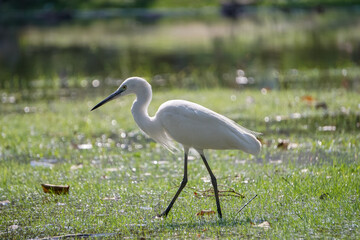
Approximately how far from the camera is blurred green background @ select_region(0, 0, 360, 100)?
15.8 meters

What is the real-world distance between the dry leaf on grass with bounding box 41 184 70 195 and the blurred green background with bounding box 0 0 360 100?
7752 millimetres

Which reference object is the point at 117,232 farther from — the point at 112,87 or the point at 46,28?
the point at 46,28

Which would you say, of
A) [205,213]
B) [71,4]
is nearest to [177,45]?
[205,213]

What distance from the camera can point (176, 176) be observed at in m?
7.08

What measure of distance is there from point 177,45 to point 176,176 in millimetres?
20375

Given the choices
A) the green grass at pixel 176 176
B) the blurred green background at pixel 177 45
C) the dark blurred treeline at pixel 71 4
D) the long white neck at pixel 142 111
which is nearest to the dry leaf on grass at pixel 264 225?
the green grass at pixel 176 176

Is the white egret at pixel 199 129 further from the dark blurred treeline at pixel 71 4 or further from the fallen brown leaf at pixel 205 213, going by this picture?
the dark blurred treeline at pixel 71 4

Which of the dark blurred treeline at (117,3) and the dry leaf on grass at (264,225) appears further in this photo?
the dark blurred treeline at (117,3)

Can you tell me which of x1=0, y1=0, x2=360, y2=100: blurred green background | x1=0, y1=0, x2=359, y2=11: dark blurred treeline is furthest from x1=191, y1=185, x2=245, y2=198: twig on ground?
x1=0, y1=0, x2=359, y2=11: dark blurred treeline

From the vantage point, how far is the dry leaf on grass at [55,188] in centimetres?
639

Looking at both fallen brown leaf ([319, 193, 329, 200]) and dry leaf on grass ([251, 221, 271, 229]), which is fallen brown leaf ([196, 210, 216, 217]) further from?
fallen brown leaf ([319, 193, 329, 200])

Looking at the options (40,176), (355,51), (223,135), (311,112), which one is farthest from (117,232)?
(355,51)

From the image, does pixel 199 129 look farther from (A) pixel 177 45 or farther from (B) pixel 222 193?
(A) pixel 177 45

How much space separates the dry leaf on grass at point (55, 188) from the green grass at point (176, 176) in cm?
7
